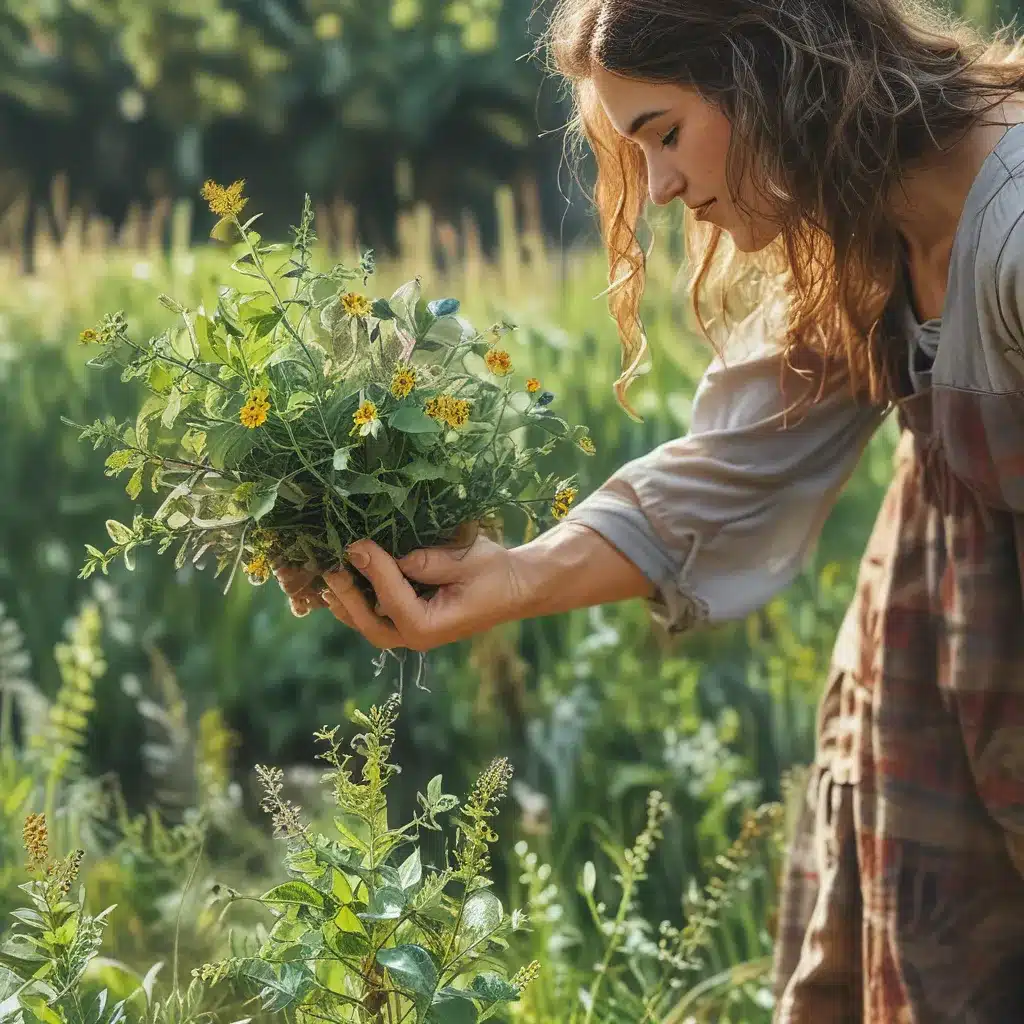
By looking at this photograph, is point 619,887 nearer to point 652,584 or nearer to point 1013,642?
point 652,584

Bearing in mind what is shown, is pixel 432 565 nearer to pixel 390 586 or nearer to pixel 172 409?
pixel 390 586

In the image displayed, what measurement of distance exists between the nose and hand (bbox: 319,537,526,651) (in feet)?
1.26

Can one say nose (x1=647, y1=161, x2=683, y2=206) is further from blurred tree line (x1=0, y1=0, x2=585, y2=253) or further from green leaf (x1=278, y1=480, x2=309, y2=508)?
blurred tree line (x1=0, y1=0, x2=585, y2=253)

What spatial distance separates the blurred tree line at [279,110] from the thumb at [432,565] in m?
A: 13.7

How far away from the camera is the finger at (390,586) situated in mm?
1308

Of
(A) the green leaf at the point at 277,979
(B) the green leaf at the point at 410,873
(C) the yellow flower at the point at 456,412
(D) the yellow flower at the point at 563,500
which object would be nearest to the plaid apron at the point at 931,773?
(D) the yellow flower at the point at 563,500

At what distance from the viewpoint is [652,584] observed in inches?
66.6

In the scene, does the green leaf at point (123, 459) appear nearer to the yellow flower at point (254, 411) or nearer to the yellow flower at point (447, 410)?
the yellow flower at point (254, 411)

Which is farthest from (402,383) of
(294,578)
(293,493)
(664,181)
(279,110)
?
(279,110)

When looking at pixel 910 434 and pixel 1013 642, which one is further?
pixel 910 434

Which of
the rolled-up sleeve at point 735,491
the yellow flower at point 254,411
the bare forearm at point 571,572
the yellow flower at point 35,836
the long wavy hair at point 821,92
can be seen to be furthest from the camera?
the rolled-up sleeve at point 735,491

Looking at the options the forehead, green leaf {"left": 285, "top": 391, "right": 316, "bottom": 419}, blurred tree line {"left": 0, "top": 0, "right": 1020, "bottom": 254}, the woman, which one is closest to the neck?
the woman

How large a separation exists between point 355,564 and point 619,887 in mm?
1493

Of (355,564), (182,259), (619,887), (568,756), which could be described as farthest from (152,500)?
(355,564)
